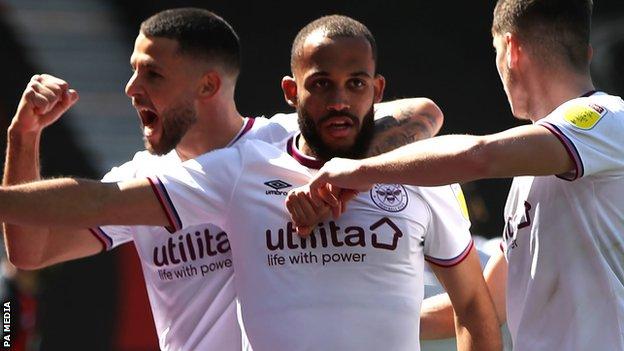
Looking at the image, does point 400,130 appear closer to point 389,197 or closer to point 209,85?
point 389,197

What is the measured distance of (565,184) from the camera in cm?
324

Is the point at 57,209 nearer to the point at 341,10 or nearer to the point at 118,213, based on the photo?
the point at 118,213

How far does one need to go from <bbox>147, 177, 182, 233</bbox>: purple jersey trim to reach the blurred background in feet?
11.1

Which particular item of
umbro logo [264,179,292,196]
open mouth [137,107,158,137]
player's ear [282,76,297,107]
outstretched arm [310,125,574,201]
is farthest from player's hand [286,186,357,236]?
open mouth [137,107,158,137]

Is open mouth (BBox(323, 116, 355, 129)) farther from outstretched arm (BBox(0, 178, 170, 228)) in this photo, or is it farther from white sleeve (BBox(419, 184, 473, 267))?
outstretched arm (BBox(0, 178, 170, 228))

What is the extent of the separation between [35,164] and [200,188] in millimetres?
615

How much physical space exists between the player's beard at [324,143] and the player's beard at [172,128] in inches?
17.4

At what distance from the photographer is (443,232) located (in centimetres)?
366

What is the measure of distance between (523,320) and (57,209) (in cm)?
123

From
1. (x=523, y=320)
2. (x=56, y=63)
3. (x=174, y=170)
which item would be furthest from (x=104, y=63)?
(x=523, y=320)

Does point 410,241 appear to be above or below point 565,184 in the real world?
below

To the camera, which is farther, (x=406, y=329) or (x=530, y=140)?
(x=406, y=329)

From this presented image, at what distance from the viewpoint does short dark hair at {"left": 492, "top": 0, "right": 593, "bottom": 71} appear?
11.0ft

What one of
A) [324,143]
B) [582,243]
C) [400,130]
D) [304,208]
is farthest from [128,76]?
[582,243]
